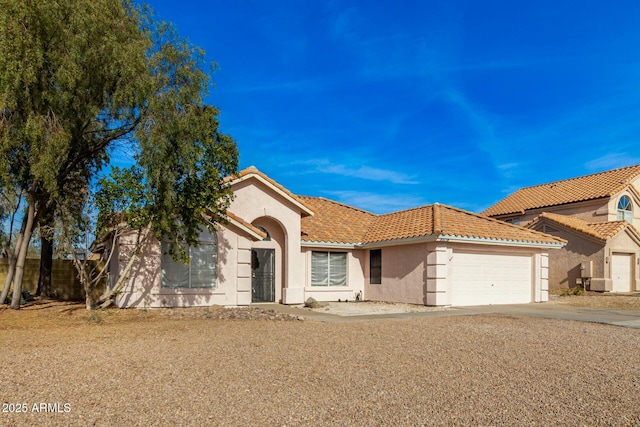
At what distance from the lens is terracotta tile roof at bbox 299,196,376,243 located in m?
21.1

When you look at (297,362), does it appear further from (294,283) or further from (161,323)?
(294,283)

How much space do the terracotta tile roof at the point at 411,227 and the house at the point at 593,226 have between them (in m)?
6.05

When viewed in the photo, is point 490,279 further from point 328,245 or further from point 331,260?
point 328,245

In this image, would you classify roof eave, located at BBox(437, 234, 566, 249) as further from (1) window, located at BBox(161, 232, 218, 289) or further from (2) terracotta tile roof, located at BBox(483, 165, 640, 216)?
(2) terracotta tile roof, located at BBox(483, 165, 640, 216)

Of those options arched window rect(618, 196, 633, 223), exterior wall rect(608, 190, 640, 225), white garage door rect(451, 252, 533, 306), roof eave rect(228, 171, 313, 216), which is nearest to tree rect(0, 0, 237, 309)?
roof eave rect(228, 171, 313, 216)

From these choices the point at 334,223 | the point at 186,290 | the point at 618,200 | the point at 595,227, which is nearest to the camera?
the point at 186,290

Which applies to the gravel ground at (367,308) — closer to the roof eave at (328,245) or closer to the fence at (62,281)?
the roof eave at (328,245)

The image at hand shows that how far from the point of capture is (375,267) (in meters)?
21.7

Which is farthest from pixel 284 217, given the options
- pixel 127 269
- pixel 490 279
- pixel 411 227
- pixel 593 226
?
pixel 593 226

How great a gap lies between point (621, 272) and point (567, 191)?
26.9ft

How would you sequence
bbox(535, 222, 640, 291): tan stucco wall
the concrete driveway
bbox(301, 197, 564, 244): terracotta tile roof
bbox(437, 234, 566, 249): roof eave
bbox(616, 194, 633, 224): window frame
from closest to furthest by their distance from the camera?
the concrete driveway, bbox(437, 234, 566, 249): roof eave, bbox(301, 197, 564, 244): terracotta tile roof, bbox(535, 222, 640, 291): tan stucco wall, bbox(616, 194, 633, 224): window frame

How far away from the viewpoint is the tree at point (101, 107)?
12.5m

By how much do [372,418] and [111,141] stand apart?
1330 cm

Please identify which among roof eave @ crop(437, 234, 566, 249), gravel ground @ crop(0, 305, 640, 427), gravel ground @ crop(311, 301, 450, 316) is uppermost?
roof eave @ crop(437, 234, 566, 249)
